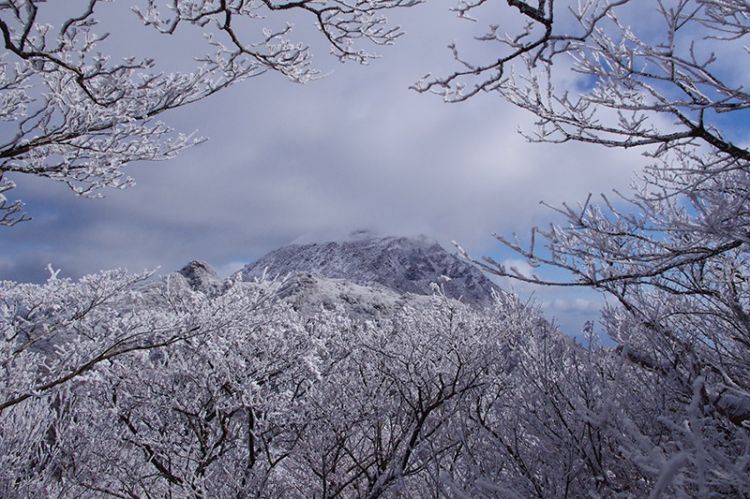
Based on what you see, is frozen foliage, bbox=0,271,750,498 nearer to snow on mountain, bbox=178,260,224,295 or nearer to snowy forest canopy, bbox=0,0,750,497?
snowy forest canopy, bbox=0,0,750,497

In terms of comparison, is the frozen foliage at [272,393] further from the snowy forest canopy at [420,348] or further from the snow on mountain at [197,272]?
the snow on mountain at [197,272]

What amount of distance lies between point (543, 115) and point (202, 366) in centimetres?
684

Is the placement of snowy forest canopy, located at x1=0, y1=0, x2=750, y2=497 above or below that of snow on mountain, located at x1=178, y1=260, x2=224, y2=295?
below

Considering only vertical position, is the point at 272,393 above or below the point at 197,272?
below

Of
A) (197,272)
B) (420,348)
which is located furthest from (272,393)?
(197,272)

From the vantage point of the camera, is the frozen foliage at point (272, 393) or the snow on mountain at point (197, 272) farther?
the snow on mountain at point (197, 272)

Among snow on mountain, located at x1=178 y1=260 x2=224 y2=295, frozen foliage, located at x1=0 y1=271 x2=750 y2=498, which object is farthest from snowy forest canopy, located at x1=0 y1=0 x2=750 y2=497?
snow on mountain, located at x1=178 y1=260 x2=224 y2=295

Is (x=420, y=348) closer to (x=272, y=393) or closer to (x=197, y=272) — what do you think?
(x=272, y=393)

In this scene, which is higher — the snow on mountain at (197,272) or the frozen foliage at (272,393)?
the snow on mountain at (197,272)

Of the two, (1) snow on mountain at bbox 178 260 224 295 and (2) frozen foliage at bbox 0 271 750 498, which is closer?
(2) frozen foliage at bbox 0 271 750 498

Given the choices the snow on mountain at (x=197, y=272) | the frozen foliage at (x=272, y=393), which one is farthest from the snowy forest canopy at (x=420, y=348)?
the snow on mountain at (x=197, y=272)

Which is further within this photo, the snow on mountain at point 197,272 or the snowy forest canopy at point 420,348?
the snow on mountain at point 197,272

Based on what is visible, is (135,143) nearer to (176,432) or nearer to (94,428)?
(176,432)

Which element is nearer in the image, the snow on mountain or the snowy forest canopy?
the snowy forest canopy
